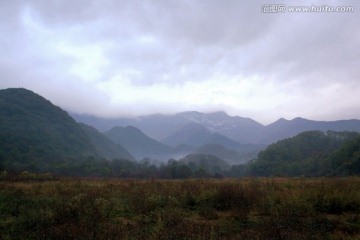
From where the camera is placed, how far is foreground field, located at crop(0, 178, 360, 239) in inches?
282

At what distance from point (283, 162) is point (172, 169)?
37471 millimetres

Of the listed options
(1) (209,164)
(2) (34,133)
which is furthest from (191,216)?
(1) (209,164)

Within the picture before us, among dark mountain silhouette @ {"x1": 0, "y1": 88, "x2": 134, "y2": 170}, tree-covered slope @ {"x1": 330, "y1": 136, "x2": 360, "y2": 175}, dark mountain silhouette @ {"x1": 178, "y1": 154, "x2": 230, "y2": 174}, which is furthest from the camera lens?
dark mountain silhouette @ {"x1": 178, "y1": 154, "x2": 230, "y2": 174}

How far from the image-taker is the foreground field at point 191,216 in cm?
716

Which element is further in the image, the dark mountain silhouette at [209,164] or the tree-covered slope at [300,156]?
the dark mountain silhouette at [209,164]

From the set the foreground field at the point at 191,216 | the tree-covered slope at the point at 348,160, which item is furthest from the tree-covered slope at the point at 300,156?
the foreground field at the point at 191,216

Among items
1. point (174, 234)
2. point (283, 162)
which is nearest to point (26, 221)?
point (174, 234)

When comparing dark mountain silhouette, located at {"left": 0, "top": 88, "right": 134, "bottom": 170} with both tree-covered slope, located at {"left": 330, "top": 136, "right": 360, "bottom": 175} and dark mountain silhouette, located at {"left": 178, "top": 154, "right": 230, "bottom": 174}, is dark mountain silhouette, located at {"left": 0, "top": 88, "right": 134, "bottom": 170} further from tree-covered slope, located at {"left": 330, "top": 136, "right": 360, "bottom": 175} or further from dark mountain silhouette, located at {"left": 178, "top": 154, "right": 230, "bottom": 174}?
tree-covered slope, located at {"left": 330, "top": 136, "right": 360, "bottom": 175}

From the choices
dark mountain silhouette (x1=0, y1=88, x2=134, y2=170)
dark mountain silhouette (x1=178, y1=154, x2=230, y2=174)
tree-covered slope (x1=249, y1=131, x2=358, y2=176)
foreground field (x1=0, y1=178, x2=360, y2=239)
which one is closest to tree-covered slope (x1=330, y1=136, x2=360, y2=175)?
tree-covered slope (x1=249, y1=131, x2=358, y2=176)

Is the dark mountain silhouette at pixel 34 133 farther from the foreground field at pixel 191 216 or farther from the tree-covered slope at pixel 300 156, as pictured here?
the foreground field at pixel 191 216

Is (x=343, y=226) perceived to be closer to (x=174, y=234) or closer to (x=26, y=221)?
(x=174, y=234)

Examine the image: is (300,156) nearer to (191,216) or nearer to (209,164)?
(209,164)

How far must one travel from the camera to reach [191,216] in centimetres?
983

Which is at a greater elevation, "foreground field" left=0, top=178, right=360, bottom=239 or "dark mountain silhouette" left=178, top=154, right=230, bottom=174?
"foreground field" left=0, top=178, right=360, bottom=239
